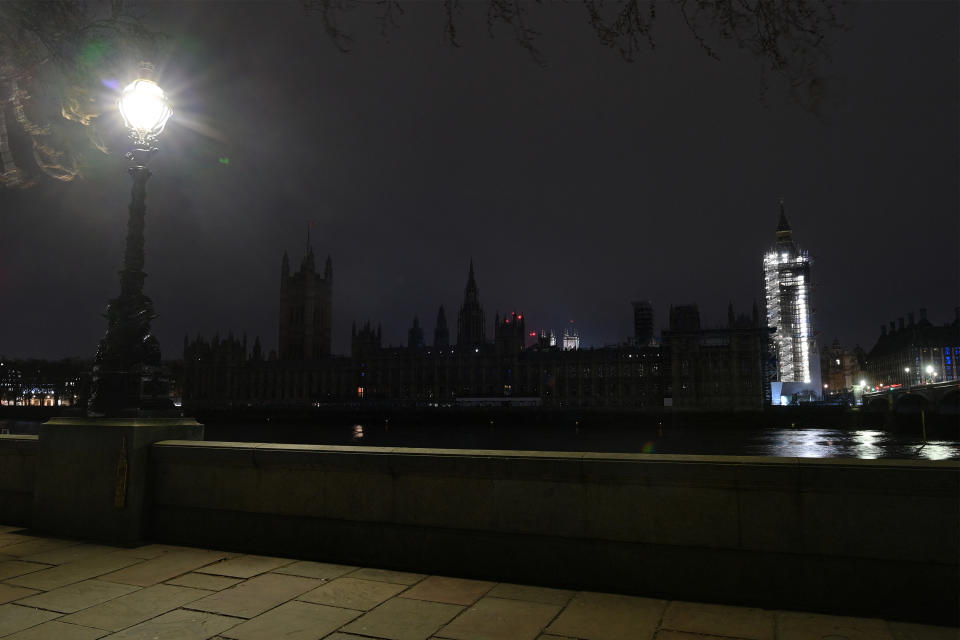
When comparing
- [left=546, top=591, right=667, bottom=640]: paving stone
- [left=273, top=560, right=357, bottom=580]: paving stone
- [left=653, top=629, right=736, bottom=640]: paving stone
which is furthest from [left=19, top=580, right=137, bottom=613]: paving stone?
[left=653, top=629, right=736, bottom=640]: paving stone

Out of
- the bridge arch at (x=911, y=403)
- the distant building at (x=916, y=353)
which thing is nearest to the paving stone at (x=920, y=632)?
the bridge arch at (x=911, y=403)

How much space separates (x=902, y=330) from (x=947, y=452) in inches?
4601

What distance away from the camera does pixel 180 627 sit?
3.92 meters

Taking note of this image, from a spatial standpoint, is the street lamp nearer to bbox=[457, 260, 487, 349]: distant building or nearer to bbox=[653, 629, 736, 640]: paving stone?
bbox=[653, 629, 736, 640]: paving stone

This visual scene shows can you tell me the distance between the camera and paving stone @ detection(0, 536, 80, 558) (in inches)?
227

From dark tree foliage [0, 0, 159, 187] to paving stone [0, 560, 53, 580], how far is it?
534 centimetres

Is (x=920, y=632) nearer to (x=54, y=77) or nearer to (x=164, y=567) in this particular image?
(x=164, y=567)

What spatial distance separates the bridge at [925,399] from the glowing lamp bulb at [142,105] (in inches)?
3350

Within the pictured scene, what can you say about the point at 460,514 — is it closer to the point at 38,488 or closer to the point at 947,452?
the point at 38,488

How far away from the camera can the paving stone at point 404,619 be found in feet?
12.6

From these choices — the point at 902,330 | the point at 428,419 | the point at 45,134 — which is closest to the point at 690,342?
the point at 428,419

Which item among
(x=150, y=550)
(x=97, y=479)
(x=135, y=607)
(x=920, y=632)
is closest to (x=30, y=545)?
(x=97, y=479)

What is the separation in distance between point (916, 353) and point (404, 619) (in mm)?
146562

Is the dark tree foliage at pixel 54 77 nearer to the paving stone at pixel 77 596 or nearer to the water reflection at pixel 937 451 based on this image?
the paving stone at pixel 77 596
